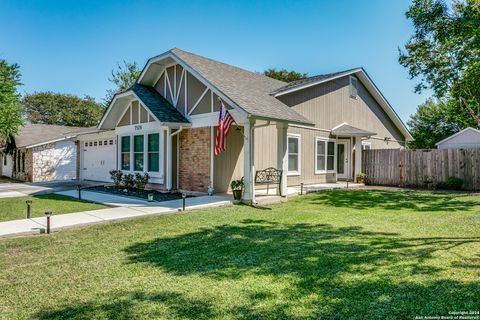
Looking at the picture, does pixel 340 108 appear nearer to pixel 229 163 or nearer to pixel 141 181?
pixel 229 163

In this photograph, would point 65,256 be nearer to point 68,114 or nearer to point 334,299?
point 334,299

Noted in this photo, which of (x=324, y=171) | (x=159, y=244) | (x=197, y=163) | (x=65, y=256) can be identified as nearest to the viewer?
(x=65, y=256)

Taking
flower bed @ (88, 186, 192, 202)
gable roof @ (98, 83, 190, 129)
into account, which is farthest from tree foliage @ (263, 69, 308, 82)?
flower bed @ (88, 186, 192, 202)

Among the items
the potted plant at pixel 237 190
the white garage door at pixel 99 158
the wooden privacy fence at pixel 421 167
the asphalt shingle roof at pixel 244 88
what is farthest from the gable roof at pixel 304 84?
the white garage door at pixel 99 158

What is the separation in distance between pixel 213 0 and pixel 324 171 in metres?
9.83

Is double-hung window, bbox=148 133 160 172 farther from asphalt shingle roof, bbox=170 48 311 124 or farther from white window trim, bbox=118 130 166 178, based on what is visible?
asphalt shingle roof, bbox=170 48 311 124

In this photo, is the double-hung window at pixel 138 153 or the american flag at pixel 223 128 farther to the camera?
the double-hung window at pixel 138 153

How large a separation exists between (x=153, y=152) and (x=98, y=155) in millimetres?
6832

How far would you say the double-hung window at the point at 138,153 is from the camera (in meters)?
14.8

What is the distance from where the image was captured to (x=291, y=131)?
1469 centimetres

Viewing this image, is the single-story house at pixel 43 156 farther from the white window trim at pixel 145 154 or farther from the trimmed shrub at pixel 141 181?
the trimmed shrub at pixel 141 181

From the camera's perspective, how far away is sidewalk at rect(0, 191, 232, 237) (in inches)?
278

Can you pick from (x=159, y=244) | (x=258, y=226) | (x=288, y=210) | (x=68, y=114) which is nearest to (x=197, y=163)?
(x=288, y=210)

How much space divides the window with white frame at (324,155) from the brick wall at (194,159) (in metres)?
6.44
